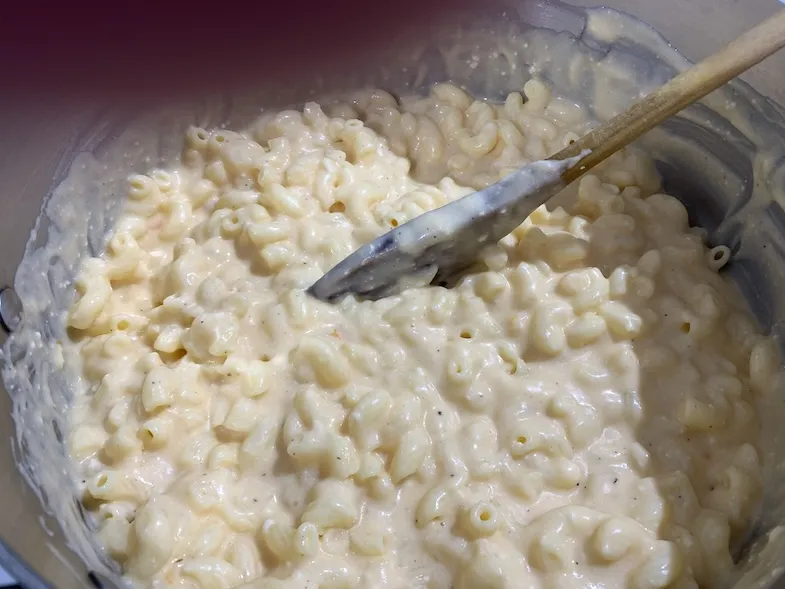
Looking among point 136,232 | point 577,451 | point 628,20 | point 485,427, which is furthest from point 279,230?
point 628,20

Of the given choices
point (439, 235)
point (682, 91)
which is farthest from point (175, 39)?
point (682, 91)

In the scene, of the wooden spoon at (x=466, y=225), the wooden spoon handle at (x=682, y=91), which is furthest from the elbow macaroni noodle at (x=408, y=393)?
the wooden spoon handle at (x=682, y=91)

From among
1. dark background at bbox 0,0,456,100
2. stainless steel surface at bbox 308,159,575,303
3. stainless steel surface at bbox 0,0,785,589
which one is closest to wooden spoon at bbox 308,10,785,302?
stainless steel surface at bbox 308,159,575,303

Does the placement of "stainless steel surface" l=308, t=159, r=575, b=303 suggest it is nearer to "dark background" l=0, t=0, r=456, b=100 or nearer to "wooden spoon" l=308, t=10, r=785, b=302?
"wooden spoon" l=308, t=10, r=785, b=302

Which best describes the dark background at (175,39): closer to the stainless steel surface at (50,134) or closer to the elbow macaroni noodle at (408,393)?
the stainless steel surface at (50,134)

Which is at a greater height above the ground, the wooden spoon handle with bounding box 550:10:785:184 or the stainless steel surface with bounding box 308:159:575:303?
the wooden spoon handle with bounding box 550:10:785:184

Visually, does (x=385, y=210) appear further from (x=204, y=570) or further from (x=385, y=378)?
(x=204, y=570)
